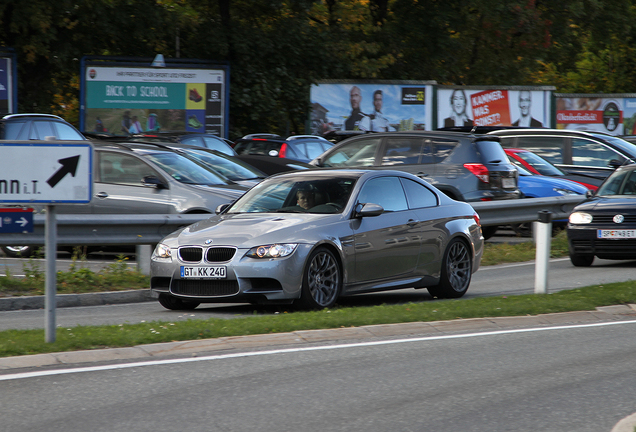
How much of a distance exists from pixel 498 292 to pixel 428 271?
49.7 inches

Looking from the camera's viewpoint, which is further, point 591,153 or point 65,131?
point 65,131

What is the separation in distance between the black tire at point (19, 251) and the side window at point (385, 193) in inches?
230

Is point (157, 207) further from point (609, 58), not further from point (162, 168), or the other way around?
point (609, 58)

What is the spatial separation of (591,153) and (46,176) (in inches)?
640

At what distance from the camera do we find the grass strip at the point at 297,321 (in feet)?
24.4

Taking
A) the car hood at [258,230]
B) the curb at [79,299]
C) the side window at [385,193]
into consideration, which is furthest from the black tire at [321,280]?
the curb at [79,299]

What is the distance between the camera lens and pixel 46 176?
23.5 ft

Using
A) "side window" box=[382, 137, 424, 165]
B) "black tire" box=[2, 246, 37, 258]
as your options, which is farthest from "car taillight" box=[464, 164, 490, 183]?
"black tire" box=[2, 246, 37, 258]

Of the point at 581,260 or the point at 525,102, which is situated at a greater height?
the point at 525,102

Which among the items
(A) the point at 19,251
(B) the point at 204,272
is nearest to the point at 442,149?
(A) the point at 19,251

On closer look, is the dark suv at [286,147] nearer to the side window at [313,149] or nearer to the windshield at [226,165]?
the side window at [313,149]

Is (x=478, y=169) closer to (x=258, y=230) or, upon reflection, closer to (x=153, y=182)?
(x=153, y=182)

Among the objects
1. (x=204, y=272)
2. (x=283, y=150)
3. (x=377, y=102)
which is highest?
(x=377, y=102)

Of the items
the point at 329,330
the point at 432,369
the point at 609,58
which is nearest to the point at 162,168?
the point at 329,330
